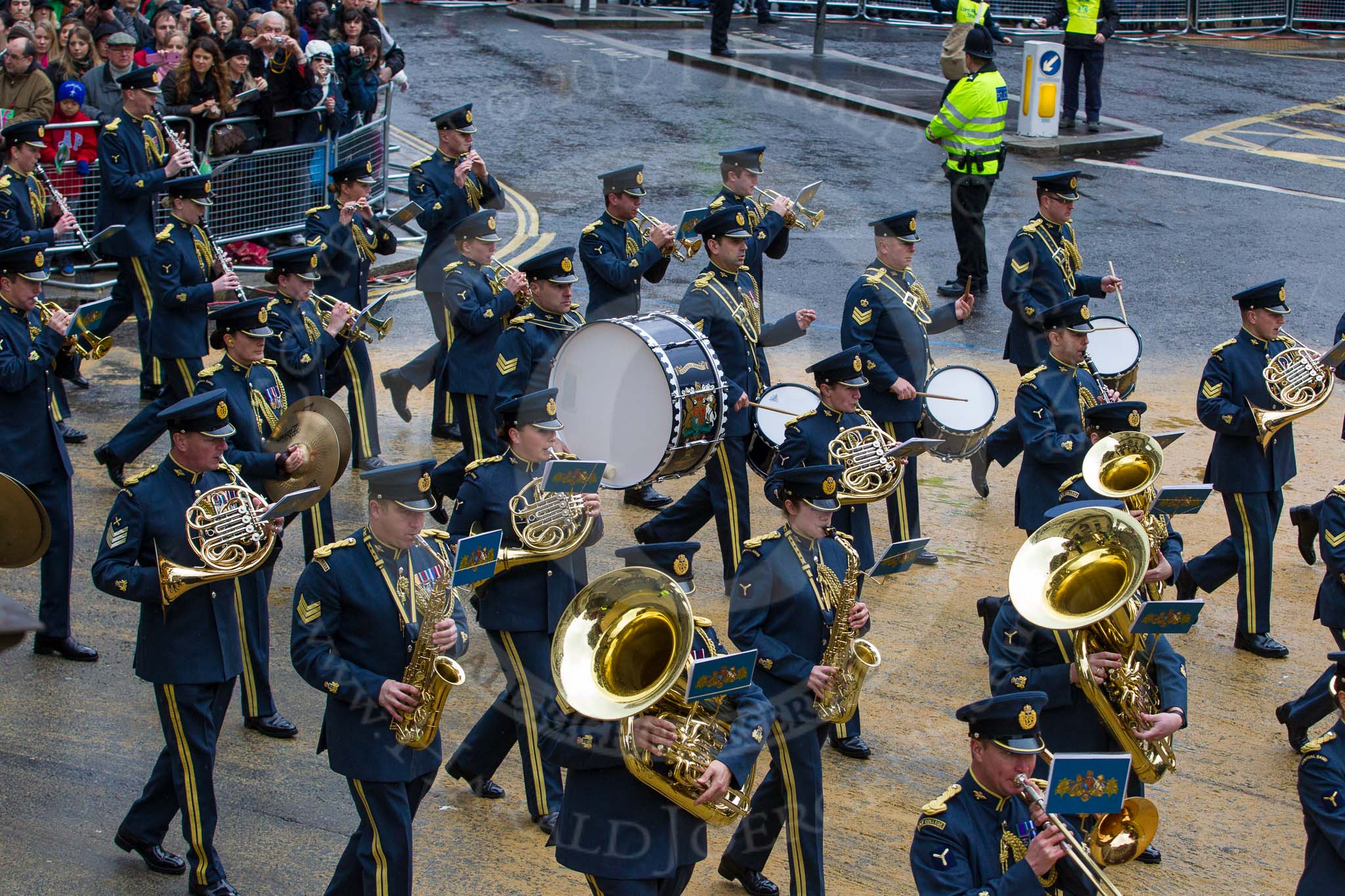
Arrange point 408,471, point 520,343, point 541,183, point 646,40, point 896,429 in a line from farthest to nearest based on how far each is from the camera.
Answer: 1. point 646,40
2. point 541,183
3. point 896,429
4. point 520,343
5. point 408,471

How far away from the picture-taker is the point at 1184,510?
7672 millimetres

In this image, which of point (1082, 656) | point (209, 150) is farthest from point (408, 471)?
point (209, 150)

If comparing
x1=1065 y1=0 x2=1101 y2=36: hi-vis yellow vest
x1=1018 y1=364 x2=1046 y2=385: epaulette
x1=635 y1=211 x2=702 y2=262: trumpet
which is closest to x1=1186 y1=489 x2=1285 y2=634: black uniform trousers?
x1=1018 y1=364 x2=1046 y2=385: epaulette

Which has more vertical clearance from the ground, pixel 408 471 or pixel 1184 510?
pixel 408 471

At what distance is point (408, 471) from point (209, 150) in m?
9.33

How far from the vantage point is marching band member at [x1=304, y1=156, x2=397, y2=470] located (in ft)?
36.0

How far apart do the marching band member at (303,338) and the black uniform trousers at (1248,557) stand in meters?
5.26

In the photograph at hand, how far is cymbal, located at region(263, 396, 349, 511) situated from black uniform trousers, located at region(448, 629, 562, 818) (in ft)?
4.20

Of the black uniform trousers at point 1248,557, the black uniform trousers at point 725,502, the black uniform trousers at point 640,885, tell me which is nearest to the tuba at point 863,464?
the black uniform trousers at point 725,502

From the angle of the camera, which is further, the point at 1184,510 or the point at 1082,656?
the point at 1184,510

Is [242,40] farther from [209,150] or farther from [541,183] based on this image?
[541,183]

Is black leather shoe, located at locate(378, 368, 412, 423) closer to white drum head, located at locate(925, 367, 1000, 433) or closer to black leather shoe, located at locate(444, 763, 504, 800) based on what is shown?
white drum head, located at locate(925, 367, 1000, 433)

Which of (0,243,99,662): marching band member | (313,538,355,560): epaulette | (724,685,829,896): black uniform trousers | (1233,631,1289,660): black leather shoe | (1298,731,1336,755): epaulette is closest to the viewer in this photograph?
(1298,731,1336,755): epaulette

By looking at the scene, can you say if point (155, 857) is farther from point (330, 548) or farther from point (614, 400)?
point (614, 400)
